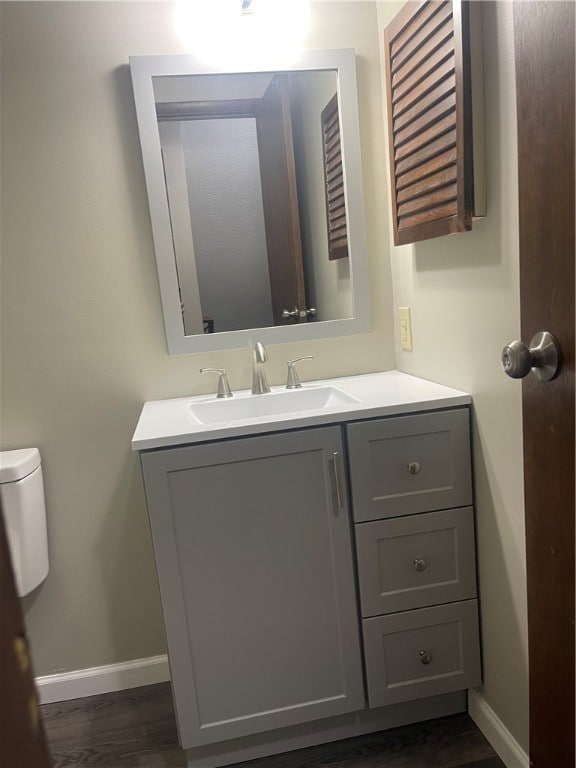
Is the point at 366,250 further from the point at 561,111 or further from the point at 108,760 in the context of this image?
the point at 108,760

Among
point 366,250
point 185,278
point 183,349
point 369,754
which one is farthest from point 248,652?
point 366,250

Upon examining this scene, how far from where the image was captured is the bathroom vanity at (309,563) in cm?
139

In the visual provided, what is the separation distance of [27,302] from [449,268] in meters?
1.24

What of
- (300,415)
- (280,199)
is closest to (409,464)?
(300,415)

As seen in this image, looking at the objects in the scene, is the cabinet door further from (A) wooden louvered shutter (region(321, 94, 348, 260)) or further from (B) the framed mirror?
(A) wooden louvered shutter (region(321, 94, 348, 260))

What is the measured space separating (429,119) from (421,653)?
140 cm

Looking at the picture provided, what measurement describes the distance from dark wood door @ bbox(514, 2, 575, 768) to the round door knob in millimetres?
14

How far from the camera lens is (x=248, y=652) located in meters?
1.47

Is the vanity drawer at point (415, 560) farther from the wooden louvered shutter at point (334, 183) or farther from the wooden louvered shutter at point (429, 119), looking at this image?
the wooden louvered shutter at point (334, 183)

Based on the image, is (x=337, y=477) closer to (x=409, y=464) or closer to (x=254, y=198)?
(x=409, y=464)

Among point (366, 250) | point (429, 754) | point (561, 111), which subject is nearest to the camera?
point (561, 111)

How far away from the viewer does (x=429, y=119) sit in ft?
4.63

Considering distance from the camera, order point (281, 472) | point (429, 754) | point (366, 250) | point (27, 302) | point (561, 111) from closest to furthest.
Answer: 1. point (561, 111)
2. point (281, 472)
3. point (429, 754)
4. point (27, 302)
5. point (366, 250)

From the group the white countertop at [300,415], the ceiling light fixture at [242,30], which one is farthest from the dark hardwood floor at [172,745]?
the ceiling light fixture at [242,30]
